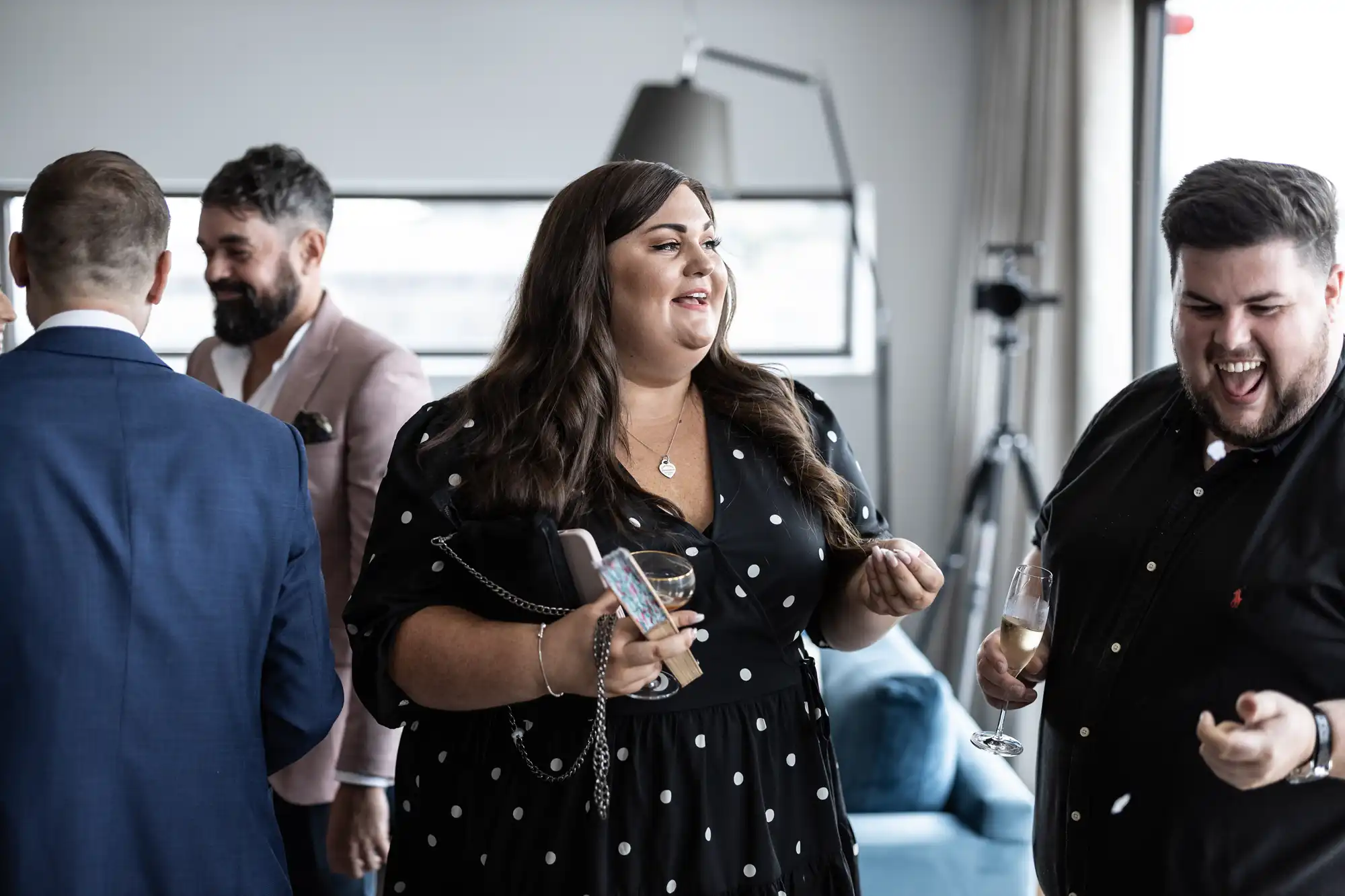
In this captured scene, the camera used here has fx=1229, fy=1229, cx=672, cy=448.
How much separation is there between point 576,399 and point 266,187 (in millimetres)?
974

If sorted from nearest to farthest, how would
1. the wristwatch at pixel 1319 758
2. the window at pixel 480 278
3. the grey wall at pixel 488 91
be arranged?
1. the wristwatch at pixel 1319 758
2. the grey wall at pixel 488 91
3. the window at pixel 480 278

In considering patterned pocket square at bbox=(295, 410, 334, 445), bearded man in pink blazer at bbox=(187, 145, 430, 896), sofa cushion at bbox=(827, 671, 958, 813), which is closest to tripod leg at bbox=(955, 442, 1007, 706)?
sofa cushion at bbox=(827, 671, 958, 813)

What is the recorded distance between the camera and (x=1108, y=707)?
4.94 feet

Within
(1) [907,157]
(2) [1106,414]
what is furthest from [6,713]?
(1) [907,157]

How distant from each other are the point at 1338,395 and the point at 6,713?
1545 millimetres

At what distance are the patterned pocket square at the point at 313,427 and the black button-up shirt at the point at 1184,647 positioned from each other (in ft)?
3.84

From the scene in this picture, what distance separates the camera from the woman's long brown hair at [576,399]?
1514 mm

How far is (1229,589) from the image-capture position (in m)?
1.39

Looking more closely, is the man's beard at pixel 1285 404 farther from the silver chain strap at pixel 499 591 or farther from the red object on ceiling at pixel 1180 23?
the red object on ceiling at pixel 1180 23

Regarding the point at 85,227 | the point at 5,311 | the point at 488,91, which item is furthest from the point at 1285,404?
the point at 488,91

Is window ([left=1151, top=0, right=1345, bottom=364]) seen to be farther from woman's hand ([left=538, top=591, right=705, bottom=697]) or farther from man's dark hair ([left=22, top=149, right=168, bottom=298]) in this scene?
man's dark hair ([left=22, top=149, right=168, bottom=298])

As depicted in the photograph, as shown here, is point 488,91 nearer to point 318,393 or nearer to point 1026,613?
point 318,393

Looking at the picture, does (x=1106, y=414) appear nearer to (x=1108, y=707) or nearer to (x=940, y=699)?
(x=1108, y=707)

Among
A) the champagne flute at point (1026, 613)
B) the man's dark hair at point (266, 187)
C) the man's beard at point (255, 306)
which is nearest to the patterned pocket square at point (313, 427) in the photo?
the man's beard at point (255, 306)
